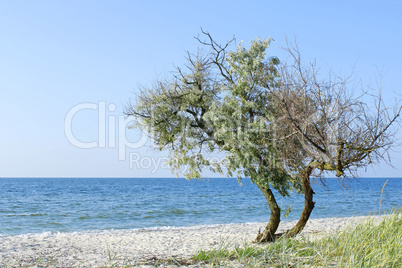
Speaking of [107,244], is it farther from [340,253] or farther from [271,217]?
[340,253]

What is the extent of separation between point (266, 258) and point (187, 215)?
21832mm

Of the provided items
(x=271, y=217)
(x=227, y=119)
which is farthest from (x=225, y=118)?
(x=271, y=217)

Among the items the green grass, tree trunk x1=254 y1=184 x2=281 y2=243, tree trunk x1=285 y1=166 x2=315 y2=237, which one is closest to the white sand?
tree trunk x1=285 y1=166 x2=315 y2=237

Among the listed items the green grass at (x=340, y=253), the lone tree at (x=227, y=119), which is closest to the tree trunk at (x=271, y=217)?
the lone tree at (x=227, y=119)

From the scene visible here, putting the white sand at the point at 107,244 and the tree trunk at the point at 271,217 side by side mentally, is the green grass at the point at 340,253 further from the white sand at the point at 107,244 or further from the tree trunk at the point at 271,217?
the tree trunk at the point at 271,217

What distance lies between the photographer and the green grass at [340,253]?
6719 millimetres

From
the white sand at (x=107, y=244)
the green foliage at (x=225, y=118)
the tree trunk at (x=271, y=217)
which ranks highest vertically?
the green foliage at (x=225, y=118)

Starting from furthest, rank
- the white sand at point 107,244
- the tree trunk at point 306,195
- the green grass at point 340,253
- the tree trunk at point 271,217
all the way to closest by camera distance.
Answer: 1. the tree trunk at point 271,217
2. the white sand at point 107,244
3. the tree trunk at point 306,195
4. the green grass at point 340,253

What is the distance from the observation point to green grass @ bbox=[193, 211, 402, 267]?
6719 mm

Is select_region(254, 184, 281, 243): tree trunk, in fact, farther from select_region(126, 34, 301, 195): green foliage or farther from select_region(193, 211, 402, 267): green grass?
select_region(193, 211, 402, 267): green grass

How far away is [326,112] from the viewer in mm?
8930

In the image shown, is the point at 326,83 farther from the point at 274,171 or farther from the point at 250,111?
the point at 274,171

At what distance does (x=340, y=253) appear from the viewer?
24.5ft

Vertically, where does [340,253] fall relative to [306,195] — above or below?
below
